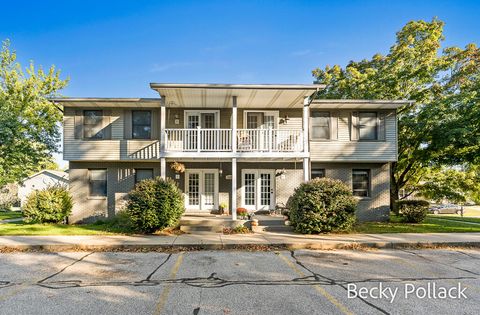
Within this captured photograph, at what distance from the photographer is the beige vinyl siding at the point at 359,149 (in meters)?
13.4

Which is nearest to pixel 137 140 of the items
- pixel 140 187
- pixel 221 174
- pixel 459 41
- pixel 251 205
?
pixel 140 187

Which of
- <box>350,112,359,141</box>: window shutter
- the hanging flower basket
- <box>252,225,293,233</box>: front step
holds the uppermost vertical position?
<box>350,112,359,141</box>: window shutter

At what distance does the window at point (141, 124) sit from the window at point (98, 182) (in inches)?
103

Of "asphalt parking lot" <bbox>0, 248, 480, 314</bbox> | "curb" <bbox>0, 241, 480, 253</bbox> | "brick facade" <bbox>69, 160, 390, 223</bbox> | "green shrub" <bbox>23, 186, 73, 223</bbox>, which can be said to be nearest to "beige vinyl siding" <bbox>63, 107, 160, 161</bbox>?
"brick facade" <bbox>69, 160, 390, 223</bbox>

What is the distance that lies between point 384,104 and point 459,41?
9.74 meters

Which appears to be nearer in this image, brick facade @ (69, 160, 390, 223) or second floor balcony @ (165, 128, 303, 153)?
second floor balcony @ (165, 128, 303, 153)

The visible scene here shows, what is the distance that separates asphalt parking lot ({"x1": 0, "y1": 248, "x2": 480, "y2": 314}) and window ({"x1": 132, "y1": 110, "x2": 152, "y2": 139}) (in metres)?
6.98

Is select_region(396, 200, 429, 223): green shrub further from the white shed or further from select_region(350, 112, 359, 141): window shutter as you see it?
the white shed

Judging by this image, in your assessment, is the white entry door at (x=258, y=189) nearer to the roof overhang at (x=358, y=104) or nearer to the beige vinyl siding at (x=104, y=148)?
the roof overhang at (x=358, y=104)

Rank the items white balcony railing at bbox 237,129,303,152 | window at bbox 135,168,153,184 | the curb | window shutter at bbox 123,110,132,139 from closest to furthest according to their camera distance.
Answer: the curb < white balcony railing at bbox 237,129,303,152 < window shutter at bbox 123,110,132,139 < window at bbox 135,168,153,184

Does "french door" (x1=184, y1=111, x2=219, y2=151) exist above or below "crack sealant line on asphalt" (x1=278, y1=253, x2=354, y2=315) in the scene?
above

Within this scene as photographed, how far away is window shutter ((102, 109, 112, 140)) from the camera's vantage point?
1338 cm

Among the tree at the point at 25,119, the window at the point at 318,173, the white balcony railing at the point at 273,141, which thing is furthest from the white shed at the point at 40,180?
the window at the point at 318,173

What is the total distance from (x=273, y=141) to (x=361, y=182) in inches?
209
